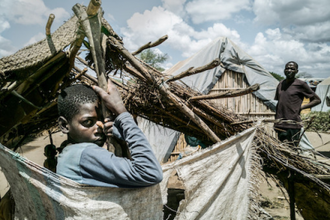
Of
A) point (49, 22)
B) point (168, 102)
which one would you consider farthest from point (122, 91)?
point (49, 22)

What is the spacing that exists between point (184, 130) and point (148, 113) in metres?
0.60

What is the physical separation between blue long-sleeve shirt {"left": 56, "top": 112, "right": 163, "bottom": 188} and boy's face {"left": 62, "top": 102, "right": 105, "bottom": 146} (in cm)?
14

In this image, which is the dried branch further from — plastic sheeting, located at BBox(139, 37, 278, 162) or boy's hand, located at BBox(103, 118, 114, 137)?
plastic sheeting, located at BBox(139, 37, 278, 162)

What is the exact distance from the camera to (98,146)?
4.48 feet

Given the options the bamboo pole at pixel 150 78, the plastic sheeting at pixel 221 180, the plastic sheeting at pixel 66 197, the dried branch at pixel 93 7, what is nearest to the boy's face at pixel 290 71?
the plastic sheeting at pixel 221 180

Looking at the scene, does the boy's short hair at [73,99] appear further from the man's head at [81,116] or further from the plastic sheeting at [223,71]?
the plastic sheeting at [223,71]

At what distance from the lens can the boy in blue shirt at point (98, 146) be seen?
3.96 feet

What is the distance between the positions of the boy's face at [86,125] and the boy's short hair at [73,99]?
28 millimetres

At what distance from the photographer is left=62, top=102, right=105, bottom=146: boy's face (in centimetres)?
145

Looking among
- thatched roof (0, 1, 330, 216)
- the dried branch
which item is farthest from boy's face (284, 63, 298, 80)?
the dried branch

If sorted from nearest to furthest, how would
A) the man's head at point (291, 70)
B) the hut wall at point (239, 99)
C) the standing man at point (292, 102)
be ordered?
the standing man at point (292, 102) < the man's head at point (291, 70) < the hut wall at point (239, 99)

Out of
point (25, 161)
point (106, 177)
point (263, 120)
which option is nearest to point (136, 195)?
point (106, 177)

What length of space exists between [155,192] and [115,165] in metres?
0.49

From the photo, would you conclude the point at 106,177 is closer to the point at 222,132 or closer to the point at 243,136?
the point at 243,136
